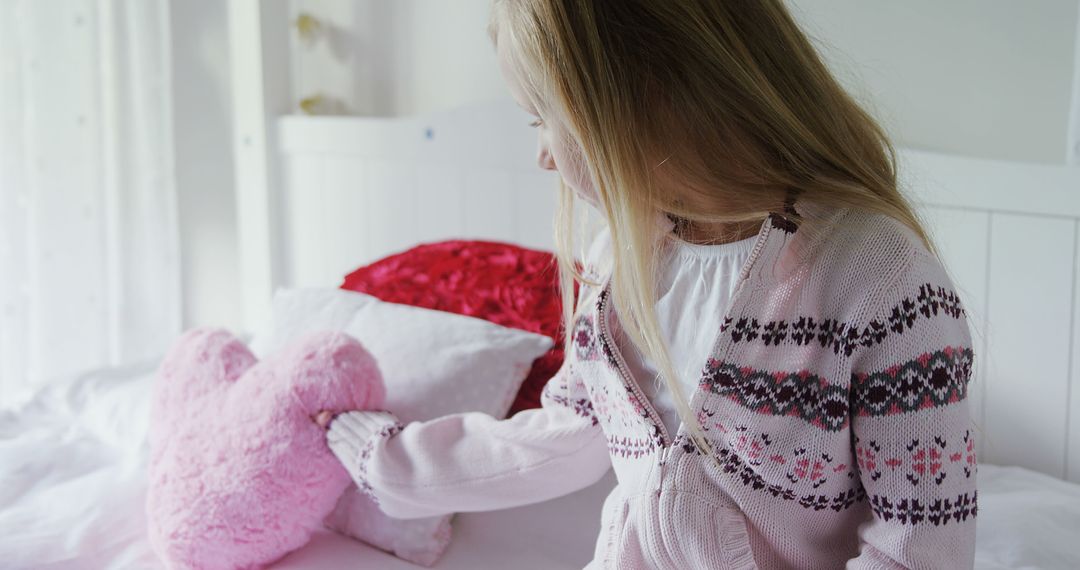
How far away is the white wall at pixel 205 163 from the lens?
8.11ft

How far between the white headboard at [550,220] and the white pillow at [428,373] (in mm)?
414

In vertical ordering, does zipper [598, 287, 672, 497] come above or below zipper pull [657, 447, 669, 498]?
above

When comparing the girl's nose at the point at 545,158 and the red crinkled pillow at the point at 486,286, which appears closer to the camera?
the girl's nose at the point at 545,158

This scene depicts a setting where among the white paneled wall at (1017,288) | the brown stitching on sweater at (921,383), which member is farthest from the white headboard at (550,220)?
Result: the brown stitching on sweater at (921,383)

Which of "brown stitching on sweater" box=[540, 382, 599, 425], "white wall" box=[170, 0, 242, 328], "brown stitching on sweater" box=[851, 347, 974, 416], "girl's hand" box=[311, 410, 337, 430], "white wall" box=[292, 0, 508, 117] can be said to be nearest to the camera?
"brown stitching on sweater" box=[851, 347, 974, 416]

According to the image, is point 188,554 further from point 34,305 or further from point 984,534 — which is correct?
point 34,305

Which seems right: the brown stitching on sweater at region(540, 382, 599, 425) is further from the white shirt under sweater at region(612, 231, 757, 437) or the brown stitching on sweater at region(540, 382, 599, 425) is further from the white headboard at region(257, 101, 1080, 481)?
the white headboard at region(257, 101, 1080, 481)

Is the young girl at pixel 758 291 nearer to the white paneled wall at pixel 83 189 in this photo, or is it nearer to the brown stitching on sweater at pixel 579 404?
the brown stitching on sweater at pixel 579 404

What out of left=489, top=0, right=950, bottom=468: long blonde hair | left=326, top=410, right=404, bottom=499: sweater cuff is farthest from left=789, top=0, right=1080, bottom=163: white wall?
left=326, top=410, right=404, bottom=499: sweater cuff

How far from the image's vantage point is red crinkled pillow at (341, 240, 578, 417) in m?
1.34

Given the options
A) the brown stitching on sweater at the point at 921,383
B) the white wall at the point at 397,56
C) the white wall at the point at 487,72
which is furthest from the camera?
the white wall at the point at 397,56

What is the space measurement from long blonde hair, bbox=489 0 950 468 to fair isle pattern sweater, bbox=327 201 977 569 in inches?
1.2

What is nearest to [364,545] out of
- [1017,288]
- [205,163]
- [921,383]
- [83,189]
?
[921,383]

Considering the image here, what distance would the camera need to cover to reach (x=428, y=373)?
1303 millimetres
